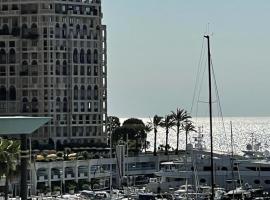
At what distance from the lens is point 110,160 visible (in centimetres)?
13862

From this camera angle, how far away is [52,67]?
159875mm

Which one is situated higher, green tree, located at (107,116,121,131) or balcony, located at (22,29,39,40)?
balcony, located at (22,29,39,40)

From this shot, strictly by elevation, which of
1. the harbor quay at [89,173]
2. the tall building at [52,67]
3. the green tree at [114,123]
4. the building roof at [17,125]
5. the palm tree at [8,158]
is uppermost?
the tall building at [52,67]

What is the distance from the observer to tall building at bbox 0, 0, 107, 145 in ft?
527

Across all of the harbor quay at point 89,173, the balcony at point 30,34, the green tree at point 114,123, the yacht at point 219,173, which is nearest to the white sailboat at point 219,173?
the yacht at point 219,173

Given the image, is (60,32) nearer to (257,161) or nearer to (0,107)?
(0,107)

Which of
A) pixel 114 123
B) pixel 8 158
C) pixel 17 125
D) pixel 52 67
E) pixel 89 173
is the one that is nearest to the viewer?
pixel 8 158

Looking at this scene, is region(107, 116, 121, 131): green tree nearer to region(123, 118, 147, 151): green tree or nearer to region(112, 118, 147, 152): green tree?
region(112, 118, 147, 152): green tree

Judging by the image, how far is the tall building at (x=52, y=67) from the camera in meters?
160

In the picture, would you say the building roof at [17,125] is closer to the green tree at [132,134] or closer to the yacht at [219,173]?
the yacht at [219,173]

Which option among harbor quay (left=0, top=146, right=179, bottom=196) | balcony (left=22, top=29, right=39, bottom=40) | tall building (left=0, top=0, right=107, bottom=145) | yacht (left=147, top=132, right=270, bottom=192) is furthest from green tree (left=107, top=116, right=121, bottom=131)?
yacht (left=147, top=132, right=270, bottom=192)

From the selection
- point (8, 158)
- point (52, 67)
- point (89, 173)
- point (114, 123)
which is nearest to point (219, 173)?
point (89, 173)

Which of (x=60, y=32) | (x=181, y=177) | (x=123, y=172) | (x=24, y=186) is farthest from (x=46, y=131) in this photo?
(x=24, y=186)

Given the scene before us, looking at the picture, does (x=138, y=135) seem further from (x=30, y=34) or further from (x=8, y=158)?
(x=8, y=158)
